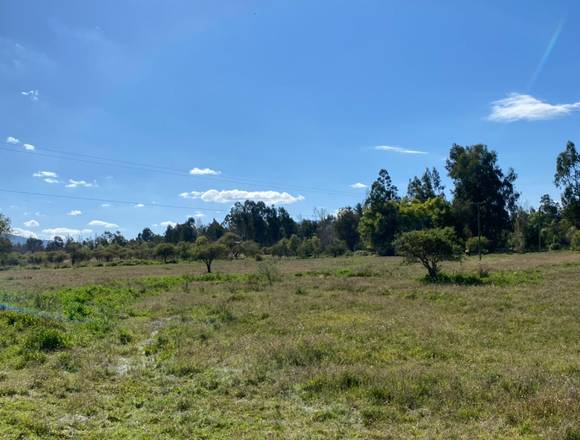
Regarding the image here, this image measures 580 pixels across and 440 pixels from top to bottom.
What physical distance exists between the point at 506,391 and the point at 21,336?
1245 cm

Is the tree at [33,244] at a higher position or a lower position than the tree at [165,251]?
higher

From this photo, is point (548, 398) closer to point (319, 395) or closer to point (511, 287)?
point (319, 395)

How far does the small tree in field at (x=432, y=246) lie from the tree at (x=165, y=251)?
59.4 m

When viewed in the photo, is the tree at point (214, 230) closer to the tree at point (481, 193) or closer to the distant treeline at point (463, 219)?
the distant treeline at point (463, 219)

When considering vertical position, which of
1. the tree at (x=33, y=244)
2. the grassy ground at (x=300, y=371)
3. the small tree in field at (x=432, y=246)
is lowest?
the grassy ground at (x=300, y=371)

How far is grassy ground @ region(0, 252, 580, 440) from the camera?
6836mm

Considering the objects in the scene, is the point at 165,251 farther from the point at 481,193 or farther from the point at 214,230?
the point at 481,193

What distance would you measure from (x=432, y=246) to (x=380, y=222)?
5301 centimetres

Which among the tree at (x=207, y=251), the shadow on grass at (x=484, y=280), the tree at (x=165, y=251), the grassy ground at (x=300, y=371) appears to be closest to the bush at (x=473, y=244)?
the tree at (x=207, y=251)

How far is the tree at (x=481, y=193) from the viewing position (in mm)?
85438

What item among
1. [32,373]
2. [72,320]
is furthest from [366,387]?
[72,320]

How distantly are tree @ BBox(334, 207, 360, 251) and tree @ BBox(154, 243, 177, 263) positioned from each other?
40.2 m

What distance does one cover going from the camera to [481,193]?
3386 inches

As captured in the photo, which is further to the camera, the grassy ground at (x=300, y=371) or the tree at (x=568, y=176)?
the tree at (x=568, y=176)
